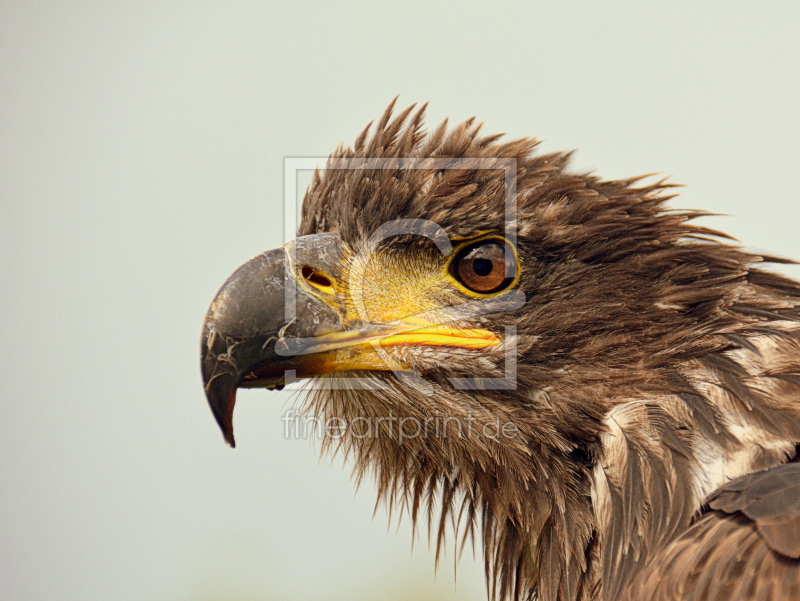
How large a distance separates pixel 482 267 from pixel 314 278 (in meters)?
0.64

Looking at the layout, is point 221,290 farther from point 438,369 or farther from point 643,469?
point 643,469

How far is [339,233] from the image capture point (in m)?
3.13

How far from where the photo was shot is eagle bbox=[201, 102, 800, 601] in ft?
8.20

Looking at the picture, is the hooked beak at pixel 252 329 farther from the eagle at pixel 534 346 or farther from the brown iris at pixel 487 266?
the brown iris at pixel 487 266

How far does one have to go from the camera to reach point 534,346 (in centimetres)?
277

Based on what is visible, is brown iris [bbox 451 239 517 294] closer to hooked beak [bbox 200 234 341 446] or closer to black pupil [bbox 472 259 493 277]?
black pupil [bbox 472 259 493 277]

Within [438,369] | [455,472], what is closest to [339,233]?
[438,369]

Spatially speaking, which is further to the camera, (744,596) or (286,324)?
(286,324)

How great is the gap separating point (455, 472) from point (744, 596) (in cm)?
132

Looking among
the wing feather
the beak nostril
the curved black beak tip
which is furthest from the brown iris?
the wing feather

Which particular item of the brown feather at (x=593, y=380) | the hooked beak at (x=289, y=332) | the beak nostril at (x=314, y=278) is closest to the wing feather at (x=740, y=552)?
the brown feather at (x=593, y=380)

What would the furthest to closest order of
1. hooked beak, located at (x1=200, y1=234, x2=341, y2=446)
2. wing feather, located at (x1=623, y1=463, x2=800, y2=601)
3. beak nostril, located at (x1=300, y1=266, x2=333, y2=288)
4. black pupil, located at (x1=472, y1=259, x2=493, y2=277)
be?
beak nostril, located at (x1=300, y1=266, x2=333, y2=288) < black pupil, located at (x1=472, y1=259, x2=493, y2=277) < hooked beak, located at (x1=200, y1=234, x2=341, y2=446) < wing feather, located at (x1=623, y1=463, x2=800, y2=601)

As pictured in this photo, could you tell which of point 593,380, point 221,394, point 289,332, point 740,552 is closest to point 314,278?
point 289,332

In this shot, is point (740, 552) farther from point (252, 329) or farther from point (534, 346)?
point (252, 329)
